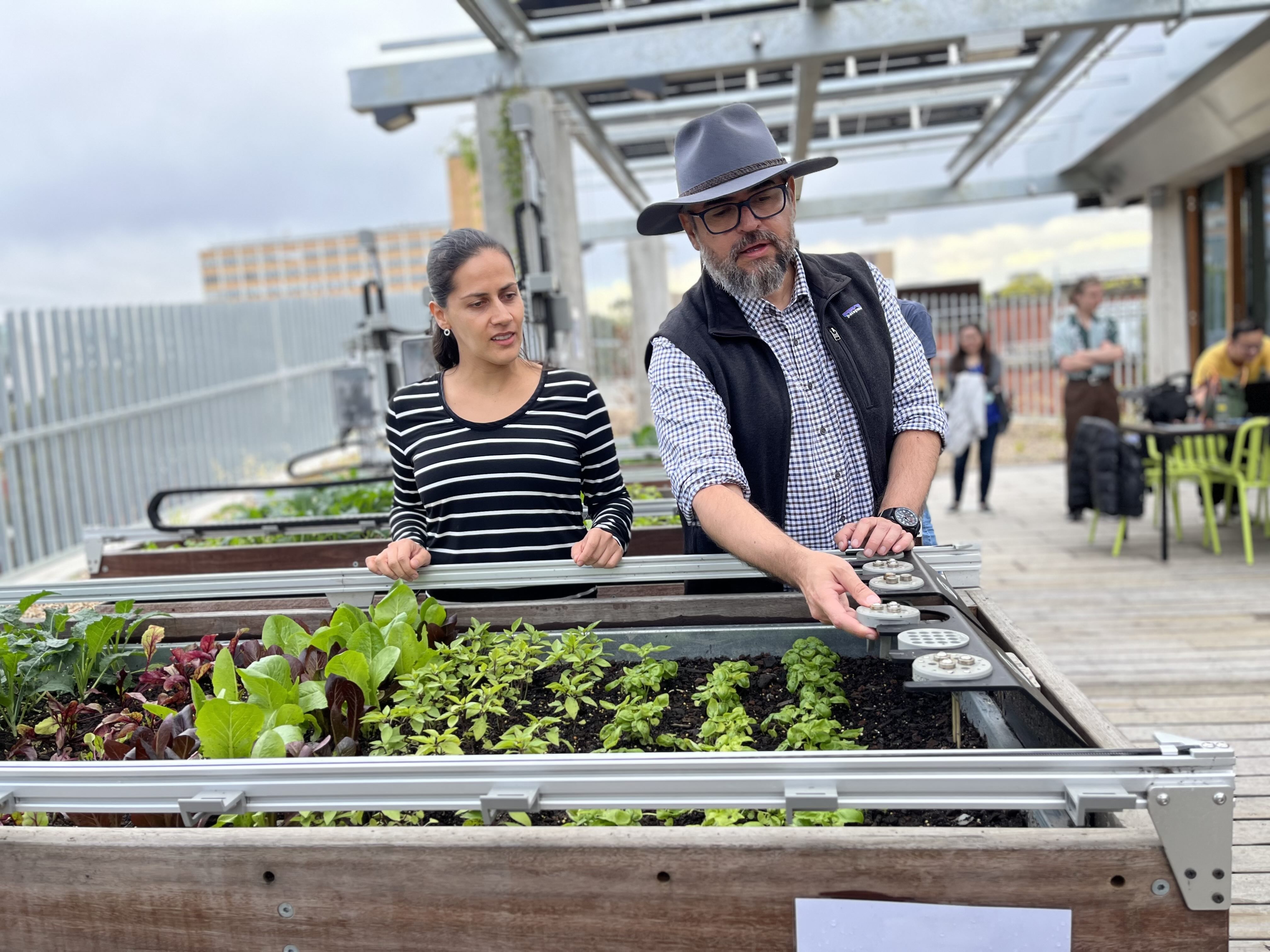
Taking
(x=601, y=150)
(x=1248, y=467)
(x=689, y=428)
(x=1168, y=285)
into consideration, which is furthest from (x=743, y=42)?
(x=1168, y=285)

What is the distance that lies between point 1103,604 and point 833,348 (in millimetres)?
4032

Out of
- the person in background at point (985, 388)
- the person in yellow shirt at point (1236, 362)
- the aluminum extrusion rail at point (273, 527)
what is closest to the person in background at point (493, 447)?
the aluminum extrusion rail at point (273, 527)

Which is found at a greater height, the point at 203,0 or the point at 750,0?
the point at 203,0

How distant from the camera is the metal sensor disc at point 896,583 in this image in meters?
1.44

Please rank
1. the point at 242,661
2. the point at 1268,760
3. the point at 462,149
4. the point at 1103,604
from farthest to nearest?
the point at 462,149 < the point at 1103,604 < the point at 1268,760 < the point at 242,661

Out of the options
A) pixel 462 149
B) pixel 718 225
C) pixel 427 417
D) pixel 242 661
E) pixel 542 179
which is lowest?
pixel 242 661

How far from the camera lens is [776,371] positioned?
1.91m

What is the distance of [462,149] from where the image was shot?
8500mm

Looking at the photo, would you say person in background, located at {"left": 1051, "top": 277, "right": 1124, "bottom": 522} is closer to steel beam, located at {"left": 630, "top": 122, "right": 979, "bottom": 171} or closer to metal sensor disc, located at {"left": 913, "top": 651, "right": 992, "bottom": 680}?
steel beam, located at {"left": 630, "top": 122, "right": 979, "bottom": 171}

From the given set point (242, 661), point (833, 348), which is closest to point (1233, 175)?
point (833, 348)

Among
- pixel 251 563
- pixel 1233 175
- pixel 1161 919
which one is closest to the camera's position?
pixel 1161 919

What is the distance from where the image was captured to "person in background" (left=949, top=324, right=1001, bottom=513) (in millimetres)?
8266

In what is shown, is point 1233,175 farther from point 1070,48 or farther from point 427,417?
point 427,417

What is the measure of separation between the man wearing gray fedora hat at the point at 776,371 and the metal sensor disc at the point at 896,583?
227mm
